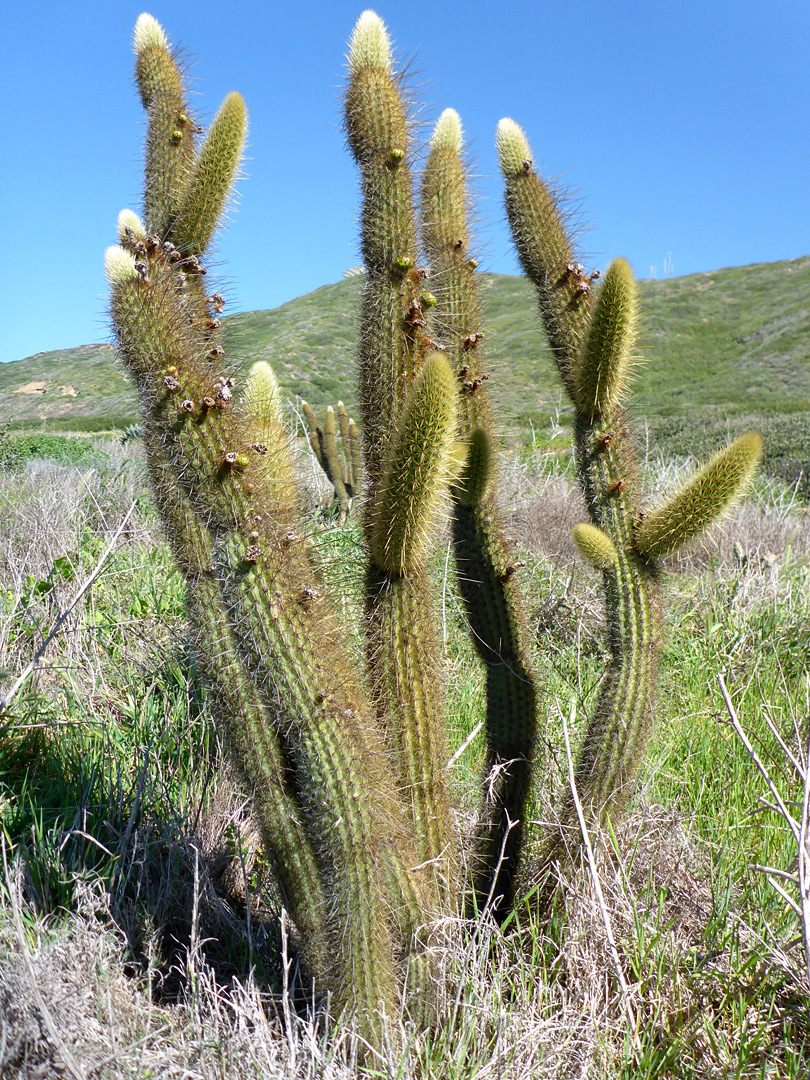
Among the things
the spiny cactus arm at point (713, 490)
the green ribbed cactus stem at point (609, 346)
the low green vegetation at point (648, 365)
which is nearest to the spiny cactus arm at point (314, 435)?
the low green vegetation at point (648, 365)

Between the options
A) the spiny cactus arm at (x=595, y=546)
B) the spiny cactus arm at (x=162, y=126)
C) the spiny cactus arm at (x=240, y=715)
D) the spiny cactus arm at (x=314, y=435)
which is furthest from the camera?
the spiny cactus arm at (x=314, y=435)

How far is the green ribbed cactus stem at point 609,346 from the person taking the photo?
1954 mm

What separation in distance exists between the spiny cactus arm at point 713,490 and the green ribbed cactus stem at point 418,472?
0.67 meters

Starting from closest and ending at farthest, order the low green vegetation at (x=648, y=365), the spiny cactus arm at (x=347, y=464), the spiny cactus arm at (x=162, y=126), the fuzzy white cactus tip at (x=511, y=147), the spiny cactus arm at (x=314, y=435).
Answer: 1. the spiny cactus arm at (x=162, y=126)
2. the fuzzy white cactus tip at (x=511, y=147)
3. the low green vegetation at (x=648, y=365)
4. the spiny cactus arm at (x=347, y=464)
5. the spiny cactus arm at (x=314, y=435)

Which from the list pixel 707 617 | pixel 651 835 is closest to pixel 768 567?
pixel 707 617

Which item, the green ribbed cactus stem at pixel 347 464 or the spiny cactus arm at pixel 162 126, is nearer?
the spiny cactus arm at pixel 162 126

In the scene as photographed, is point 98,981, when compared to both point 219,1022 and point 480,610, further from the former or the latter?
point 480,610

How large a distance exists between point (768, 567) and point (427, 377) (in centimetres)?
453

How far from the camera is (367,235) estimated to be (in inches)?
76.6

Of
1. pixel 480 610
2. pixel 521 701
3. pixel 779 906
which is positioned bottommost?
pixel 779 906

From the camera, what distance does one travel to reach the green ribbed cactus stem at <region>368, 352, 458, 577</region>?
5.11 ft

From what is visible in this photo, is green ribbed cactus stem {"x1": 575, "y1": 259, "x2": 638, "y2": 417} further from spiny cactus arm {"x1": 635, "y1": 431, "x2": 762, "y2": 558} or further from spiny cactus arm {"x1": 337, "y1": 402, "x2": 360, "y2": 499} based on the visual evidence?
spiny cactus arm {"x1": 337, "y1": 402, "x2": 360, "y2": 499}

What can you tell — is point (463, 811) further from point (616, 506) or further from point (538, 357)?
point (538, 357)

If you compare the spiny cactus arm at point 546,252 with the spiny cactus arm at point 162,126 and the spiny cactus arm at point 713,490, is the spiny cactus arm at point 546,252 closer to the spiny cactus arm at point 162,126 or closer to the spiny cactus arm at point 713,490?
the spiny cactus arm at point 713,490
